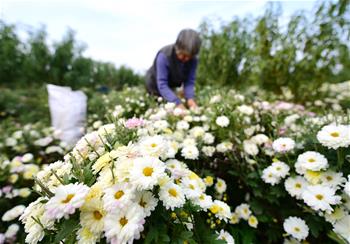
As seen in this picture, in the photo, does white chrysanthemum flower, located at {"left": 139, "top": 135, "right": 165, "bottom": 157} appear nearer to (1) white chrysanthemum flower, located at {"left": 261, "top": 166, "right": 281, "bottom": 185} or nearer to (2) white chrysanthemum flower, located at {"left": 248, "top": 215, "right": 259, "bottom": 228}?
(1) white chrysanthemum flower, located at {"left": 261, "top": 166, "right": 281, "bottom": 185}

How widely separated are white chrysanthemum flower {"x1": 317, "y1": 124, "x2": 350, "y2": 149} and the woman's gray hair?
1.38 metres

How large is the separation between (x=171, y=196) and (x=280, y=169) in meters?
0.82

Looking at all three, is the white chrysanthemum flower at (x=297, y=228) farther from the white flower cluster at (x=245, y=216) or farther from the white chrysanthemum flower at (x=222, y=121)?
the white chrysanthemum flower at (x=222, y=121)

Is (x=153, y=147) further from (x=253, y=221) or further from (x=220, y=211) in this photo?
(x=253, y=221)

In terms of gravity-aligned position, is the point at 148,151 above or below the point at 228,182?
above

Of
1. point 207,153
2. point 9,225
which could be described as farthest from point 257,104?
point 9,225

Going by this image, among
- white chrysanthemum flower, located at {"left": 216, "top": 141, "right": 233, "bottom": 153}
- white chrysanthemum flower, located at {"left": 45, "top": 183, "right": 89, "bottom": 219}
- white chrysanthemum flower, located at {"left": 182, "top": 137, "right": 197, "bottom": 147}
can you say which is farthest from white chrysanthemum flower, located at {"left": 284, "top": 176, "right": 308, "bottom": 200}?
white chrysanthemum flower, located at {"left": 45, "top": 183, "right": 89, "bottom": 219}

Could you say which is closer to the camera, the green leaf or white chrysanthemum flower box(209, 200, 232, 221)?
the green leaf

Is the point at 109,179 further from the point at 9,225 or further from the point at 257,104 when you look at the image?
the point at 257,104

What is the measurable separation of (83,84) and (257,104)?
4409 millimetres

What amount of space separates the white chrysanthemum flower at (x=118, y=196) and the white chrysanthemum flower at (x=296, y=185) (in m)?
0.90

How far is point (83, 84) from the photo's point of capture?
5723 mm

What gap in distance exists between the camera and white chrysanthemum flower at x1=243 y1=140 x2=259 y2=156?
168 cm

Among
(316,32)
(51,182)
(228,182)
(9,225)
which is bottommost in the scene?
(9,225)
